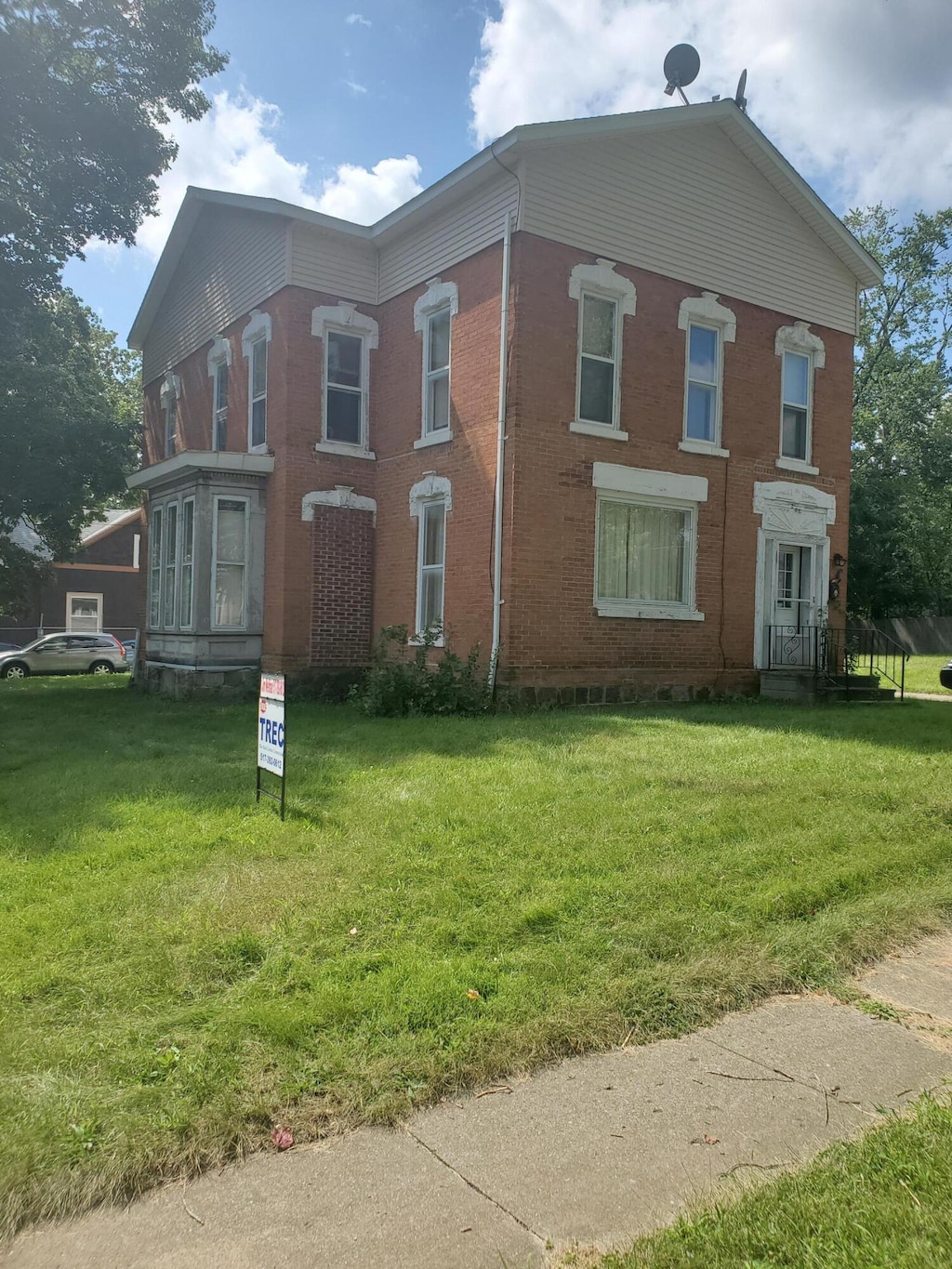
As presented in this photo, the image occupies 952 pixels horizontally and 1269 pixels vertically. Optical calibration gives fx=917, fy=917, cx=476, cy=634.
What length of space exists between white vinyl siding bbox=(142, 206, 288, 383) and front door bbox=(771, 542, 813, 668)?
9.74 m

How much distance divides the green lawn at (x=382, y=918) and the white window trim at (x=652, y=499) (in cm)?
504

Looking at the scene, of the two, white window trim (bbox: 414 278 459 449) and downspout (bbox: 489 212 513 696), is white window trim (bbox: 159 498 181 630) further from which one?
downspout (bbox: 489 212 513 696)

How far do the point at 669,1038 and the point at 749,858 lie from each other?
7.30ft

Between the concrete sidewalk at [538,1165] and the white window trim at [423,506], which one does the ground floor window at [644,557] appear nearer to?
Result: the white window trim at [423,506]

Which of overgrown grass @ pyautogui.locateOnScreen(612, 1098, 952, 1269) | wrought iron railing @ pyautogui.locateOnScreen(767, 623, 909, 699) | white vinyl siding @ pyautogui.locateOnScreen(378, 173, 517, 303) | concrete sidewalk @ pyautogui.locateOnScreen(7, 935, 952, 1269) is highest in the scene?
white vinyl siding @ pyautogui.locateOnScreen(378, 173, 517, 303)

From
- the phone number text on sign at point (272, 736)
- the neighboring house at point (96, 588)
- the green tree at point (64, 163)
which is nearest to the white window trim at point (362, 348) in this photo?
the green tree at point (64, 163)

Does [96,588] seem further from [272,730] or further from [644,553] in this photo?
[272,730]

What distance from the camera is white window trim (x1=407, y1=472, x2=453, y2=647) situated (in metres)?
13.9

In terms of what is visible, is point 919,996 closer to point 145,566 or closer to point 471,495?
point 471,495

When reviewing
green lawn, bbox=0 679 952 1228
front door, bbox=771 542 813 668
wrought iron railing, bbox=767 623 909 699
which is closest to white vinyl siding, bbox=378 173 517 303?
front door, bbox=771 542 813 668

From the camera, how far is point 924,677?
856 inches

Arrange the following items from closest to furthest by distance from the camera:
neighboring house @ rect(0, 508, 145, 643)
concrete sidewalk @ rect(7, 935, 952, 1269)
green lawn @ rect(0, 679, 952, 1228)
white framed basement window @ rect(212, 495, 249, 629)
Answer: concrete sidewalk @ rect(7, 935, 952, 1269), green lawn @ rect(0, 679, 952, 1228), white framed basement window @ rect(212, 495, 249, 629), neighboring house @ rect(0, 508, 145, 643)

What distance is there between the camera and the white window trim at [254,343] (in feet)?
51.1

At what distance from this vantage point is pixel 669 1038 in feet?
12.2
